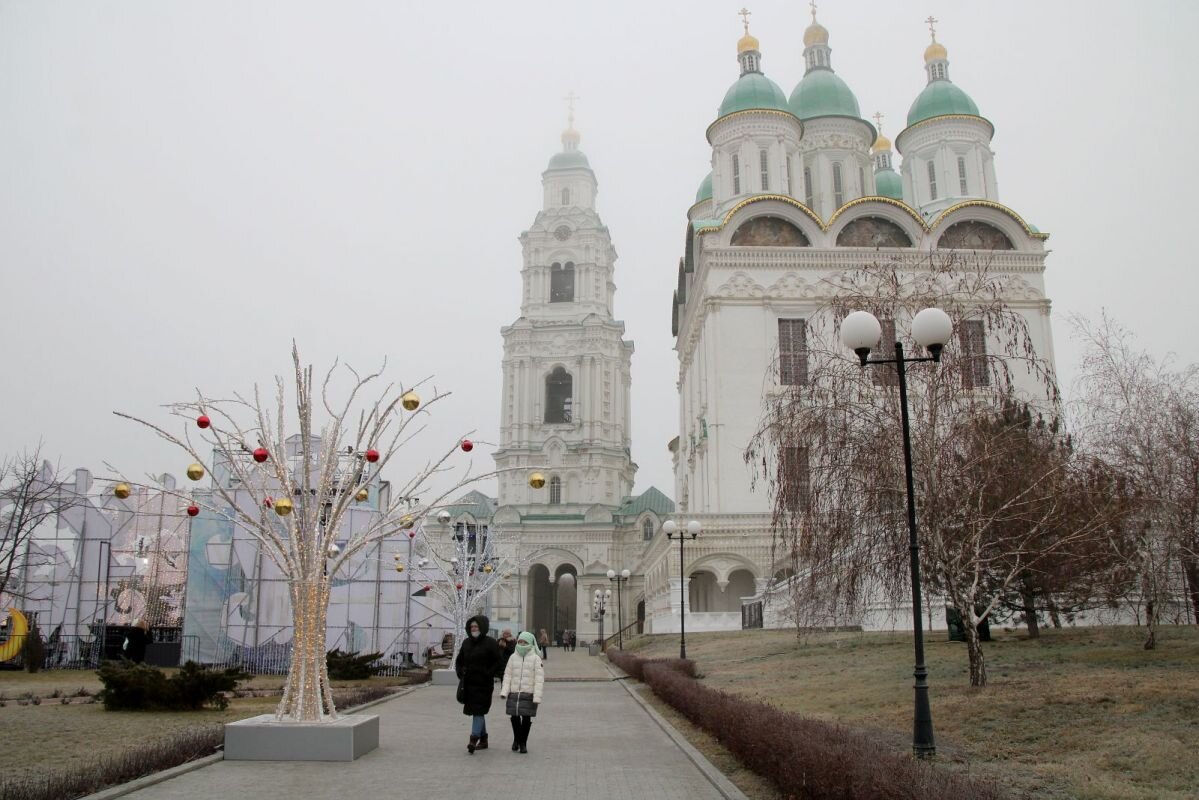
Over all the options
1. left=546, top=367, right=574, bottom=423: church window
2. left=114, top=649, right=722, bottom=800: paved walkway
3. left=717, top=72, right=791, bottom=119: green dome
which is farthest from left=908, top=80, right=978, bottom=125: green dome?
left=114, top=649, right=722, bottom=800: paved walkway

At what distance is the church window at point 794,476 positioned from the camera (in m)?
15.8

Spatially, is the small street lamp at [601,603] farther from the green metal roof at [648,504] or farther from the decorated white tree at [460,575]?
the decorated white tree at [460,575]

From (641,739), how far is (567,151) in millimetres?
62268

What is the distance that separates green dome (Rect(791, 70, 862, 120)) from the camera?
51.3 m

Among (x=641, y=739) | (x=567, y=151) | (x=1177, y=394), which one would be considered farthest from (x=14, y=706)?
(x=567, y=151)

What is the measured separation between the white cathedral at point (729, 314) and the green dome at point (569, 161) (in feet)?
16.6

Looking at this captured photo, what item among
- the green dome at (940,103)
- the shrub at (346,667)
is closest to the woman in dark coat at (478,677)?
the shrub at (346,667)

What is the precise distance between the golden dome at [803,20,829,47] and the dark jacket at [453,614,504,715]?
1950 inches

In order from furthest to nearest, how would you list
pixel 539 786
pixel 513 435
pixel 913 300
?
pixel 513 435 < pixel 913 300 < pixel 539 786

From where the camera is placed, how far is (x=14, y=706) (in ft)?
55.1

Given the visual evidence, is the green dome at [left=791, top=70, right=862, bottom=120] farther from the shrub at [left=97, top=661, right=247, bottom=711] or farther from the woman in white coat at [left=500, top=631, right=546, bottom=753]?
the woman in white coat at [left=500, top=631, right=546, bottom=753]

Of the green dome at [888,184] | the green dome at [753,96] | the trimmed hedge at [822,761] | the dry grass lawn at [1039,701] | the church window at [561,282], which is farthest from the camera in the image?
the church window at [561,282]

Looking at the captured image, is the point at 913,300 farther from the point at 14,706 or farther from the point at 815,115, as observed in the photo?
the point at 815,115

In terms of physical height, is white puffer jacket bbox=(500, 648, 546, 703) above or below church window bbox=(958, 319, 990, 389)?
below
